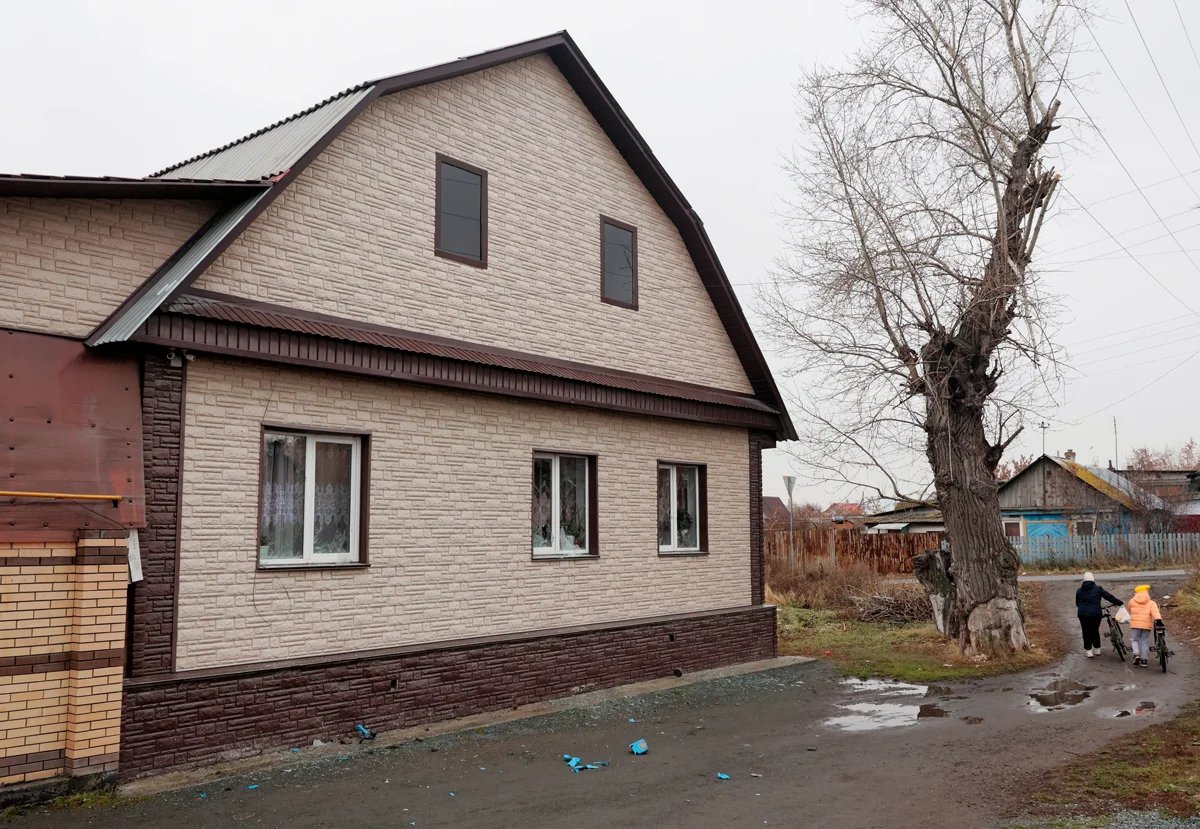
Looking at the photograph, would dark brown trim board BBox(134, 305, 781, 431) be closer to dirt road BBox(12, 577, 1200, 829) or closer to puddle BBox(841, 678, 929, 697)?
dirt road BBox(12, 577, 1200, 829)

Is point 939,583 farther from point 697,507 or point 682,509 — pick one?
point 682,509

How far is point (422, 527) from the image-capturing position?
10.5m

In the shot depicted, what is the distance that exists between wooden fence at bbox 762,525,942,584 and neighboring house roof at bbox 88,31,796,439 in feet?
36.3

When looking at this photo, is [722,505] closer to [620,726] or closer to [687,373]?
[687,373]

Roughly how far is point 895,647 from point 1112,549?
2569 centimetres

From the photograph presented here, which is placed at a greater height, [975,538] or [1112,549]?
[975,538]

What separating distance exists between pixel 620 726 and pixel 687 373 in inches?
228

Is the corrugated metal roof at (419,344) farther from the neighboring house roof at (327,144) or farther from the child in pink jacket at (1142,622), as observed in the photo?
the child in pink jacket at (1142,622)

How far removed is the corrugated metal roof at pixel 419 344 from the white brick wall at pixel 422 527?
460 millimetres

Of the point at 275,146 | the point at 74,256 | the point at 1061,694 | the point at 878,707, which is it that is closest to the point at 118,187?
the point at 74,256

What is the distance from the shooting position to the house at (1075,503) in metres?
43.6

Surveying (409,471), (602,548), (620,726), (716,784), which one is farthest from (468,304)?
(716,784)

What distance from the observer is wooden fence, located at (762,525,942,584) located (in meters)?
26.5

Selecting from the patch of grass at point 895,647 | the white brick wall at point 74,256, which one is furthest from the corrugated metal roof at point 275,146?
the patch of grass at point 895,647
